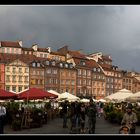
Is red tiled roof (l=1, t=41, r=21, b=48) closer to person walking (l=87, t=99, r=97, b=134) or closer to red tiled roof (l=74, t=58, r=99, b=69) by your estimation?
red tiled roof (l=74, t=58, r=99, b=69)

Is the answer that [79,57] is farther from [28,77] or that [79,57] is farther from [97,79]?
[28,77]

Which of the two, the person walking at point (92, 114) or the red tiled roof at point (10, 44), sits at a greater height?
the red tiled roof at point (10, 44)

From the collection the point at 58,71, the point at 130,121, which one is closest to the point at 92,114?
the point at 130,121

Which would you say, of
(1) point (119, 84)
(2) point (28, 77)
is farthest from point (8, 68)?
(1) point (119, 84)

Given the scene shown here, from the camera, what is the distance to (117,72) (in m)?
104

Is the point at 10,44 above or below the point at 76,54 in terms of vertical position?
above

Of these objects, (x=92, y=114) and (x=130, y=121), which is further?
(x=92, y=114)

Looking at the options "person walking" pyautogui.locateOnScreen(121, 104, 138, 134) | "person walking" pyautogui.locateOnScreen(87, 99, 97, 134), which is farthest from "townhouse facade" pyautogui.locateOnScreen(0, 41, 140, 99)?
"person walking" pyautogui.locateOnScreen(121, 104, 138, 134)

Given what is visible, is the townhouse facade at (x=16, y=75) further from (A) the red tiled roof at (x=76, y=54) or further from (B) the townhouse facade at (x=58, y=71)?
(A) the red tiled roof at (x=76, y=54)

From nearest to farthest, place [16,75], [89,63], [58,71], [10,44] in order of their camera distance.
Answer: [16,75] < [10,44] < [58,71] < [89,63]

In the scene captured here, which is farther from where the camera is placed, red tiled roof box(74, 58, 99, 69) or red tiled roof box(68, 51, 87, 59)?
red tiled roof box(68, 51, 87, 59)

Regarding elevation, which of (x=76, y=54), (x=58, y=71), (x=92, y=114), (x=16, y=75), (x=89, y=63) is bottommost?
(x=92, y=114)

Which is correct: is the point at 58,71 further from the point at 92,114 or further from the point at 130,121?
the point at 130,121

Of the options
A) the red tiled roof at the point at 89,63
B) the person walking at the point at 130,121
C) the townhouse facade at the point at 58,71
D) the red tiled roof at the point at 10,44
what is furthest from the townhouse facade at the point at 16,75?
the person walking at the point at 130,121
